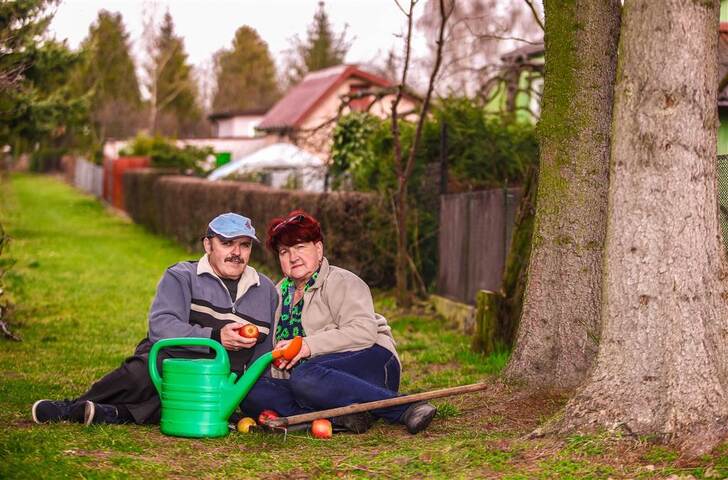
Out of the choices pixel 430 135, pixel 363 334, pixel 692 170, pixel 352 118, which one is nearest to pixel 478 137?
pixel 430 135

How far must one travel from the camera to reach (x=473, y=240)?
12.4 meters

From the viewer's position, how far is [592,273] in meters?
7.06

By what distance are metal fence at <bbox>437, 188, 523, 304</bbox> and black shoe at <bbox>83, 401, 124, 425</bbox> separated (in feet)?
18.3

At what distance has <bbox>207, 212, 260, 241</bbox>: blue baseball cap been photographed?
627cm

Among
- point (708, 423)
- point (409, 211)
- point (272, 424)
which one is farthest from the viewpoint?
point (409, 211)

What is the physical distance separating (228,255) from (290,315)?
532 mm

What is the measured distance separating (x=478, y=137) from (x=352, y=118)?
3.10 meters

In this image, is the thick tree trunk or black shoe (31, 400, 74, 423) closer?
black shoe (31, 400, 74, 423)

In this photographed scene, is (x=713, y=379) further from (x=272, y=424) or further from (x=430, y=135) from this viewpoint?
(x=430, y=135)

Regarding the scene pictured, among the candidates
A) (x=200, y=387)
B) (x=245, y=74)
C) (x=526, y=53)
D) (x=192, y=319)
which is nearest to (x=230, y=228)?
(x=192, y=319)

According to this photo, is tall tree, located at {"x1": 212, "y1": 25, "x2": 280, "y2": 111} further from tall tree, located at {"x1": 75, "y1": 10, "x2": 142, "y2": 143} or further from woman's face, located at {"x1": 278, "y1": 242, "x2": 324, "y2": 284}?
woman's face, located at {"x1": 278, "y1": 242, "x2": 324, "y2": 284}

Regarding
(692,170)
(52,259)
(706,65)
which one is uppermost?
(706,65)

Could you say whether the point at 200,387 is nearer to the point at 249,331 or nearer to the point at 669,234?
the point at 249,331

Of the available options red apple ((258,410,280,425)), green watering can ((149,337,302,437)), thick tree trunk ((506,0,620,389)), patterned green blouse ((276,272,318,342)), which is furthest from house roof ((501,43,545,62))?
green watering can ((149,337,302,437))
